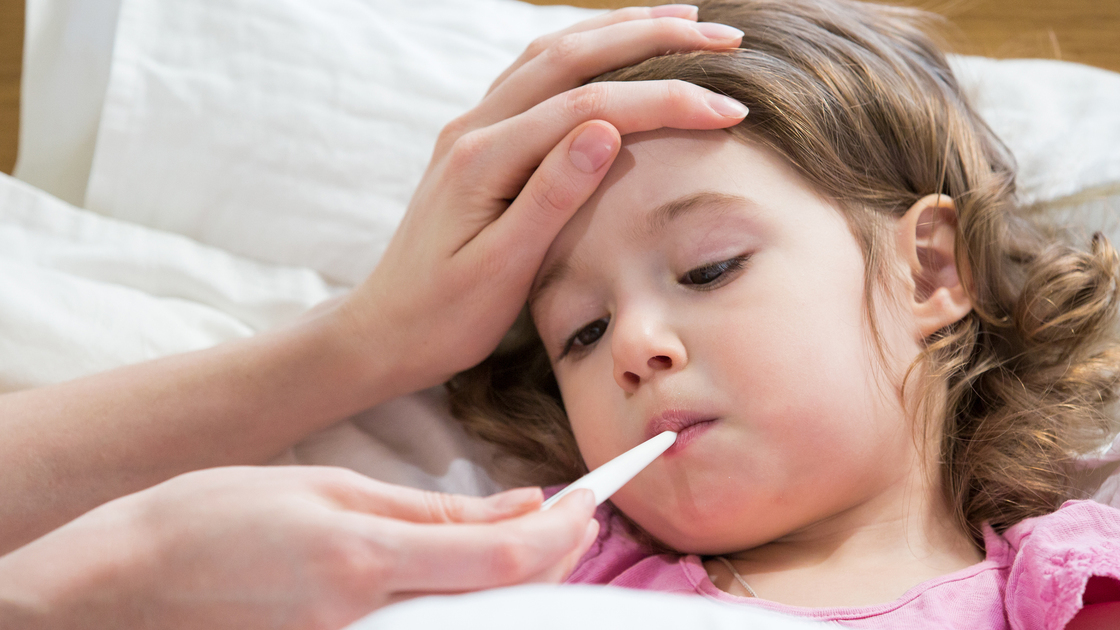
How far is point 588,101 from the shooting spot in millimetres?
Answer: 851

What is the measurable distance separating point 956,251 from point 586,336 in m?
0.45

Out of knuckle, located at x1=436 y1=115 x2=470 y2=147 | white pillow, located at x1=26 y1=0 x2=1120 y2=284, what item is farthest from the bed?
knuckle, located at x1=436 y1=115 x2=470 y2=147

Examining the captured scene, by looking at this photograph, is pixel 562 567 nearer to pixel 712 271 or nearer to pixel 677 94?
pixel 712 271

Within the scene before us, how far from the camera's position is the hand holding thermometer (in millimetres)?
604

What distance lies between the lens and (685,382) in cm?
79

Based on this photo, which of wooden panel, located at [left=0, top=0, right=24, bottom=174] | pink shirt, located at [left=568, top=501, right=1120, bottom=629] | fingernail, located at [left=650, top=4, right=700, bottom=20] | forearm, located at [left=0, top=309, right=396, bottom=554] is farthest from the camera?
wooden panel, located at [left=0, top=0, right=24, bottom=174]

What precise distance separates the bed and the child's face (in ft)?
1.07

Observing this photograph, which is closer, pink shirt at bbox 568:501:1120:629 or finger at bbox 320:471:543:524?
finger at bbox 320:471:543:524

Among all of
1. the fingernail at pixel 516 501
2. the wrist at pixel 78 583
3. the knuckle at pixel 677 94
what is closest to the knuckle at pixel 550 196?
the knuckle at pixel 677 94

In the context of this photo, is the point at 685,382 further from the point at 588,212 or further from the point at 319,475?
the point at 319,475

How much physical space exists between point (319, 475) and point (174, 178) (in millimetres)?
835

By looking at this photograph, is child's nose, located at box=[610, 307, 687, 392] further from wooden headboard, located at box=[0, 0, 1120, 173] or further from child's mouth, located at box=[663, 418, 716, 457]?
wooden headboard, located at box=[0, 0, 1120, 173]

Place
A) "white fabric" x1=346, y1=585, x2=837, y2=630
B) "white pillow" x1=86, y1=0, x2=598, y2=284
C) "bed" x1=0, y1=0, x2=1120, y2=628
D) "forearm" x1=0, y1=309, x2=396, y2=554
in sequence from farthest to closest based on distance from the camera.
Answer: "white pillow" x1=86, y1=0, x2=598, y2=284
"bed" x1=0, y1=0, x2=1120, y2=628
"forearm" x1=0, y1=309, x2=396, y2=554
"white fabric" x1=346, y1=585, x2=837, y2=630

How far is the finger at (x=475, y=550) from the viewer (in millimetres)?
496
